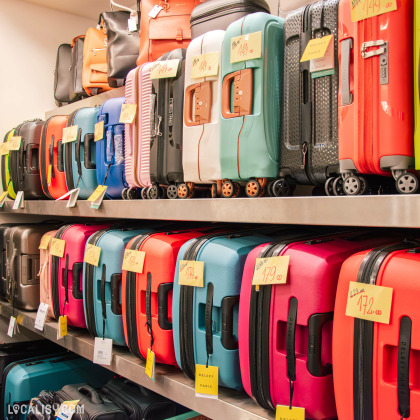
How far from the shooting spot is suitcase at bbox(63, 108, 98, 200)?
2.32 metres

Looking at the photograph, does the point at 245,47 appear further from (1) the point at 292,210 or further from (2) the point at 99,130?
(2) the point at 99,130

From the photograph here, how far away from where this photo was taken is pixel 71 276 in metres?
2.22

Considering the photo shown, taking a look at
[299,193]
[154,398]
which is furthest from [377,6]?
[154,398]

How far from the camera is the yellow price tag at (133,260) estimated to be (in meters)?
1.71

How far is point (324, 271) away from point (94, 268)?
114cm

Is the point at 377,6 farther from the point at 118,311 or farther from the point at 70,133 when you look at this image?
the point at 70,133

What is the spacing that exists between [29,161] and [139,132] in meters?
1.17

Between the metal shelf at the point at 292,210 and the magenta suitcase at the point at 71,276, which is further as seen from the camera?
→ the magenta suitcase at the point at 71,276

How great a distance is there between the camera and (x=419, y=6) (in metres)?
1.02

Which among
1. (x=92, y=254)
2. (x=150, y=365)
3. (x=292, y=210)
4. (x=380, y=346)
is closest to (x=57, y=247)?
(x=92, y=254)

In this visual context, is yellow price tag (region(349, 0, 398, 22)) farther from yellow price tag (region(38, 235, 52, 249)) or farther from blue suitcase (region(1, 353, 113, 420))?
blue suitcase (region(1, 353, 113, 420))

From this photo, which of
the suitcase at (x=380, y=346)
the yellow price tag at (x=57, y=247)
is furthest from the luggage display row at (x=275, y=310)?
the yellow price tag at (x=57, y=247)

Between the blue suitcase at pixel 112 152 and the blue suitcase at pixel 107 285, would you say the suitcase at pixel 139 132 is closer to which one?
the blue suitcase at pixel 112 152

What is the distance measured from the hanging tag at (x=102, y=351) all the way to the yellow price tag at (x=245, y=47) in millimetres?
1189
